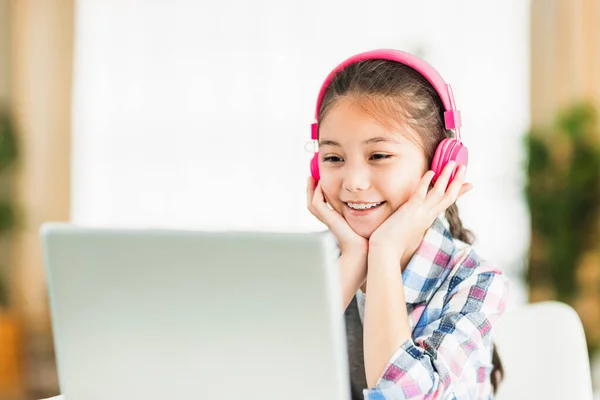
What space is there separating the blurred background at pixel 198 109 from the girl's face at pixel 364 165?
3.47m

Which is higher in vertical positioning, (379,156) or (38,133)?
(38,133)

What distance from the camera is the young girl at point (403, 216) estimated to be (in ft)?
3.36

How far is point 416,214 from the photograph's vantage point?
111 cm

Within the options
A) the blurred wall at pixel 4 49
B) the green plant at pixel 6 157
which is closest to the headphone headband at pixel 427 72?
the green plant at pixel 6 157

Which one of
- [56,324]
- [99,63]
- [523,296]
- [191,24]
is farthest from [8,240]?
[56,324]

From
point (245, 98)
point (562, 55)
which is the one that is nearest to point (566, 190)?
point (562, 55)

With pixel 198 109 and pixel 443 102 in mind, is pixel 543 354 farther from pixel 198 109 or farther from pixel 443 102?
pixel 198 109

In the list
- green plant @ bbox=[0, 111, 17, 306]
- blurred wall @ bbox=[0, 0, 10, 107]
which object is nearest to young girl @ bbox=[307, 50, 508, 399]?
green plant @ bbox=[0, 111, 17, 306]

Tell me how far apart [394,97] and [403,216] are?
0.19 meters

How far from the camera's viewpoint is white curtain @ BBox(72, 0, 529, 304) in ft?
15.4

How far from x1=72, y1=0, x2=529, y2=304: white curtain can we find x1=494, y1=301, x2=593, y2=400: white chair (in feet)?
10.5

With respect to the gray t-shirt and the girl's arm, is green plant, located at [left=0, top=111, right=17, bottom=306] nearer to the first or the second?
the gray t-shirt

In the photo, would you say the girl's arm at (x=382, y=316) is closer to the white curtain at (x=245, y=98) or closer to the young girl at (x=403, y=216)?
the young girl at (x=403, y=216)

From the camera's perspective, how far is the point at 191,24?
16.2ft
